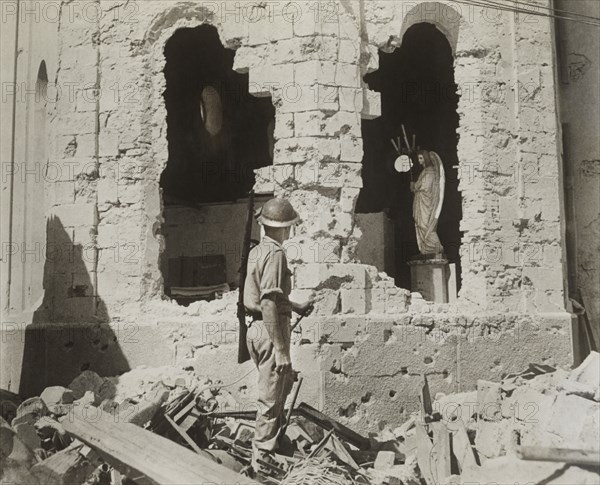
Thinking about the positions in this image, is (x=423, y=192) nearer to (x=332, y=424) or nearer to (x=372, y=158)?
(x=372, y=158)

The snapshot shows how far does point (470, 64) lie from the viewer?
911cm

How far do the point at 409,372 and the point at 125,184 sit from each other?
411cm

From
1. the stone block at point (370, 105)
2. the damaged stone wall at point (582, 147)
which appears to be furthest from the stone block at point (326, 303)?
the damaged stone wall at point (582, 147)

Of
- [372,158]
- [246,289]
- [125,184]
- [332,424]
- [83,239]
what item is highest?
[372,158]

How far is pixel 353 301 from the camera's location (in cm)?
802

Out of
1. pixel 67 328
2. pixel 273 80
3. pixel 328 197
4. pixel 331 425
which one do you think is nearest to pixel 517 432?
pixel 331 425

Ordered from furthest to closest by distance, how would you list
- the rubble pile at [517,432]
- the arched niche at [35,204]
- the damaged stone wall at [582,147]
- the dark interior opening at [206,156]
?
the arched niche at [35,204], the dark interior opening at [206,156], the damaged stone wall at [582,147], the rubble pile at [517,432]

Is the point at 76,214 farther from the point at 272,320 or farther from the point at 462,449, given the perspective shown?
the point at 462,449

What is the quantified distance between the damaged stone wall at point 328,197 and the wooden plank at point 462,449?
56.6 inches

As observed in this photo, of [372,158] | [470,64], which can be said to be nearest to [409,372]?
[470,64]

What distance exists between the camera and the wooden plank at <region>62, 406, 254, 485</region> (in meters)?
5.04

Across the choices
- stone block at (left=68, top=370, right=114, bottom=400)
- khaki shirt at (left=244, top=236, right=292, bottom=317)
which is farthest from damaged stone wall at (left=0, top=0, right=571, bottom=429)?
khaki shirt at (left=244, top=236, right=292, bottom=317)

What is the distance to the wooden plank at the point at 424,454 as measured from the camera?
619cm

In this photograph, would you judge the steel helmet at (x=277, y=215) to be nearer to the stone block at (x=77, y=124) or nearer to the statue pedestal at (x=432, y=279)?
the stone block at (x=77, y=124)
